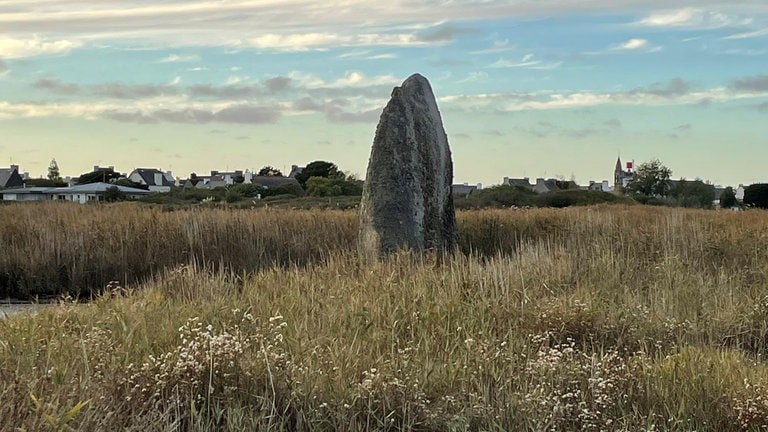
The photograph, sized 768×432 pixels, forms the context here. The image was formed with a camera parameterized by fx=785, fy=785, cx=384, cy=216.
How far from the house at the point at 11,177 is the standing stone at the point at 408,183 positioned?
206ft

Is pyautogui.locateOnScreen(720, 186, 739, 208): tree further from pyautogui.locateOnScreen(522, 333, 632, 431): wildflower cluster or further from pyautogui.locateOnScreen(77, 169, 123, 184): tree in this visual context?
pyautogui.locateOnScreen(77, 169, 123, 184): tree

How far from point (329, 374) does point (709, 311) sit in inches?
141

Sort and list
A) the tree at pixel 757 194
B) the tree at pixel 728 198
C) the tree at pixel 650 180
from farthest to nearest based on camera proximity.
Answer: the tree at pixel 650 180, the tree at pixel 728 198, the tree at pixel 757 194

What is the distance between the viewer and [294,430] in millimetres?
3736

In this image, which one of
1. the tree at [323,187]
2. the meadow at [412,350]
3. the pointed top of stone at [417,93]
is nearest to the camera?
the meadow at [412,350]

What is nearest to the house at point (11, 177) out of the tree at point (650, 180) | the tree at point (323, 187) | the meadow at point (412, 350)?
the tree at point (323, 187)

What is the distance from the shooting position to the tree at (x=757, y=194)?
3538 centimetres

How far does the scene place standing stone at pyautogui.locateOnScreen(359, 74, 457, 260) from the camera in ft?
30.1

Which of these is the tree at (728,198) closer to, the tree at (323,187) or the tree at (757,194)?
the tree at (757,194)

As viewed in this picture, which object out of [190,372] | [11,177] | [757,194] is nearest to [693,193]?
[757,194]

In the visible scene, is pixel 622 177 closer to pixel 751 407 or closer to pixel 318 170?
pixel 318 170

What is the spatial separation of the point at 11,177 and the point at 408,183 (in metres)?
67.0

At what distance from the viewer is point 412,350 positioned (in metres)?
4.68

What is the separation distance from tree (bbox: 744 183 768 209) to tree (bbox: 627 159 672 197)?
9154 millimetres
